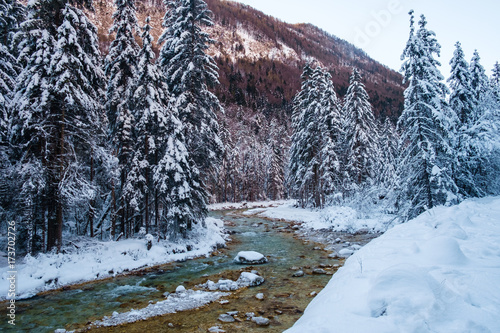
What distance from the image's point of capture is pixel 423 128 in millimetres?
14727

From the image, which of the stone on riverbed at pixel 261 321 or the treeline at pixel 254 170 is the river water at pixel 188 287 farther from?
the treeline at pixel 254 170

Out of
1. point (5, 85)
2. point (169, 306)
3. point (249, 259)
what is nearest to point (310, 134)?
point (249, 259)

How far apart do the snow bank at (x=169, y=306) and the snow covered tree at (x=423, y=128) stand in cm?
1219

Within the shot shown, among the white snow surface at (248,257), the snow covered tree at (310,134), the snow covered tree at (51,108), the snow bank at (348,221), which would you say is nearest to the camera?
the snow covered tree at (51,108)

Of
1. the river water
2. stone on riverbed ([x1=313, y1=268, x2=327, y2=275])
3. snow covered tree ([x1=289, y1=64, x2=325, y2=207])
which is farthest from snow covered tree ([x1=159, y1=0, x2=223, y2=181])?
snow covered tree ([x1=289, y1=64, x2=325, y2=207])

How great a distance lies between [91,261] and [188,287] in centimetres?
523

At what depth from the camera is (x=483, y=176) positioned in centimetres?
1418

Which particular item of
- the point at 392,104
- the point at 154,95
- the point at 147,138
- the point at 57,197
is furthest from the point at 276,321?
the point at 392,104

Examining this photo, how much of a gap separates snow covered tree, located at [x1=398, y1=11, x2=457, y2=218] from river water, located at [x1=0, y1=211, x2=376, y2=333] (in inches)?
254

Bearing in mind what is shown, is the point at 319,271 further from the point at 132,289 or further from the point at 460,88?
the point at 460,88

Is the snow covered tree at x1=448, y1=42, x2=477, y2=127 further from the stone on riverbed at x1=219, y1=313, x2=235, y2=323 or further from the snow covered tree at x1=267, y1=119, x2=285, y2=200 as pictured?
the snow covered tree at x1=267, y1=119, x2=285, y2=200

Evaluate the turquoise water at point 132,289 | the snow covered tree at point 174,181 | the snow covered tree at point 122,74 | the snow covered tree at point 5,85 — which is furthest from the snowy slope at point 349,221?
the snow covered tree at point 5,85

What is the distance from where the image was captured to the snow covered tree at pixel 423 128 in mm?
14414

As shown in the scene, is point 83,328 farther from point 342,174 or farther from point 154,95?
point 342,174
